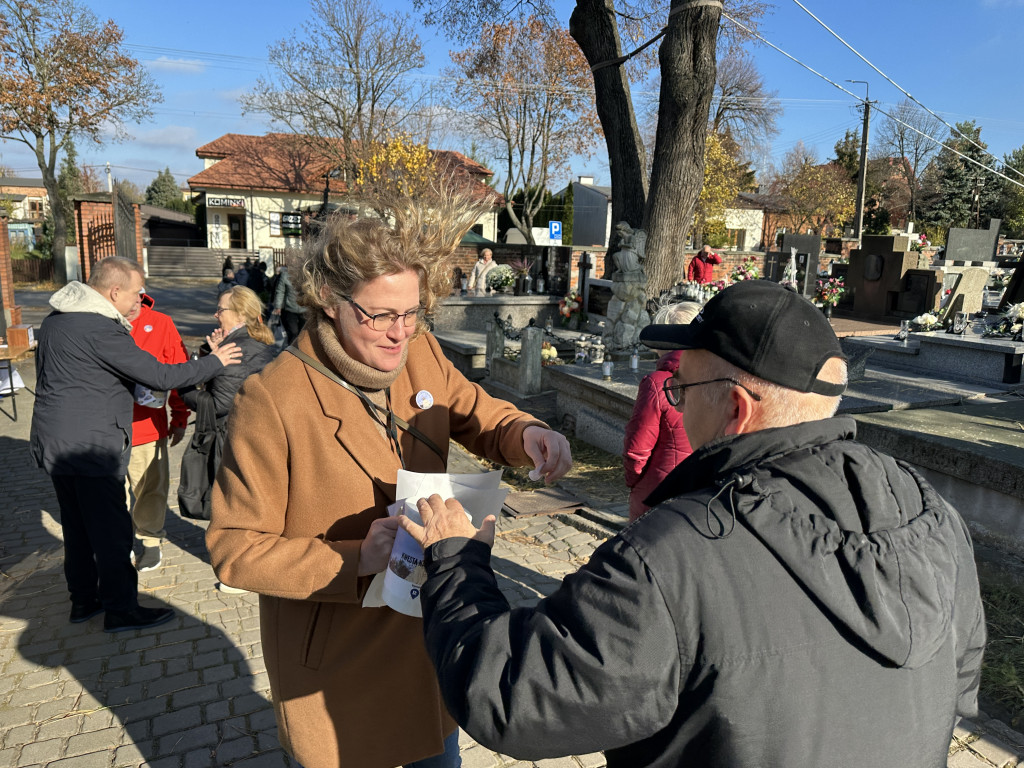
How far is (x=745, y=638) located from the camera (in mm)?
1137

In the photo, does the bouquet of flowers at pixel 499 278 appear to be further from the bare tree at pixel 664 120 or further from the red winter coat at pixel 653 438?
the red winter coat at pixel 653 438

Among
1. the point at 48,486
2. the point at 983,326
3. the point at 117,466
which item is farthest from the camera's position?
the point at 983,326

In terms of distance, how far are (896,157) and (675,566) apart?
196 ft

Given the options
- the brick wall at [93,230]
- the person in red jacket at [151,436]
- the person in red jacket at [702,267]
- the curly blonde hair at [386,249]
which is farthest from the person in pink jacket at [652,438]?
the brick wall at [93,230]

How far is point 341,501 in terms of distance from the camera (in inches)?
75.0

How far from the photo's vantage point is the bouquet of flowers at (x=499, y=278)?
18.3 meters

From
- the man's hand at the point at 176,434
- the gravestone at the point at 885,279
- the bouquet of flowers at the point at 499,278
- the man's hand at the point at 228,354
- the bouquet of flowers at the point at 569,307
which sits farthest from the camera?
the bouquet of flowers at the point at 499,278

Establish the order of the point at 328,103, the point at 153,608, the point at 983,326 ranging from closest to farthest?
the point at 153,608, the point at 983,326, the point at 328,103

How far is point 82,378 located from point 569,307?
488 inches

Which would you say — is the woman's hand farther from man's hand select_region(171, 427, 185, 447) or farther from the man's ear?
man's hand select_region(171, 427, 185, 447)

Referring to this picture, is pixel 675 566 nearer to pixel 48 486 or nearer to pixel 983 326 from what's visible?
pixel 48 486

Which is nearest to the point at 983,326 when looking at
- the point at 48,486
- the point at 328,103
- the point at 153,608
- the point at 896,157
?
the point at 153,608

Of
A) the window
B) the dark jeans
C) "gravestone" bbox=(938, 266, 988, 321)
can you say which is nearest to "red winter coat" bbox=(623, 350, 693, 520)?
the dark jeans

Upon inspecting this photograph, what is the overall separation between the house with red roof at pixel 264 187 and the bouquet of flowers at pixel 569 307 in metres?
24.7
